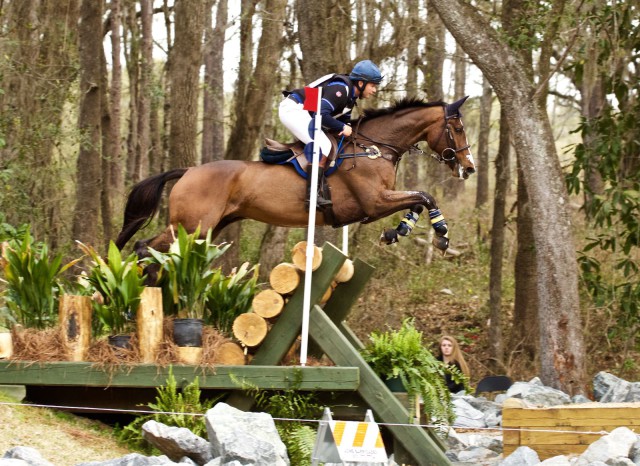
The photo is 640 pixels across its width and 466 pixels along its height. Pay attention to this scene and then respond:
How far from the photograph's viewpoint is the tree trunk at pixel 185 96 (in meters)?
14.1

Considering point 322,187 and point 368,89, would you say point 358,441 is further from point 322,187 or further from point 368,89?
point 368,89

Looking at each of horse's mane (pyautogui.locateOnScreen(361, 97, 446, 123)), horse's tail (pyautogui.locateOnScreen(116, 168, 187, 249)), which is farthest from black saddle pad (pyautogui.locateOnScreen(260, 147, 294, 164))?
horse's tail (pyautogui.locateOnScreen(116, 168, 187, 249))

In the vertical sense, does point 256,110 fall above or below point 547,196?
above

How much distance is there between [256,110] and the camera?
51.3 ft

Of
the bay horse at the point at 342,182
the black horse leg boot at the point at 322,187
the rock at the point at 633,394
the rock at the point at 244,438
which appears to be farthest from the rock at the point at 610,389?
the rock at the point at 244,438

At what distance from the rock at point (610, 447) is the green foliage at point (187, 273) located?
8.88ft

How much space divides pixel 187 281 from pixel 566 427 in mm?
2902

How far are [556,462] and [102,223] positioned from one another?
38.2ft

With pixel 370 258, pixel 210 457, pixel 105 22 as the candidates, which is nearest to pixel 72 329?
pixel 210 457

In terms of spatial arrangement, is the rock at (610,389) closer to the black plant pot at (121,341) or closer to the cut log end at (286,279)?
the cut log end at (286,279)

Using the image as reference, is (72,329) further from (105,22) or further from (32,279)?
(105,22)

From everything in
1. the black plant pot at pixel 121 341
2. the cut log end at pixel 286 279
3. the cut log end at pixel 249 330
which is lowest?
the black plant pot at pixel 121 341

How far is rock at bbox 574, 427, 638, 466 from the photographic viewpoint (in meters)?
6.23

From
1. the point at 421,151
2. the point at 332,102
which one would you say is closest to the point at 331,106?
the point at 332,102
